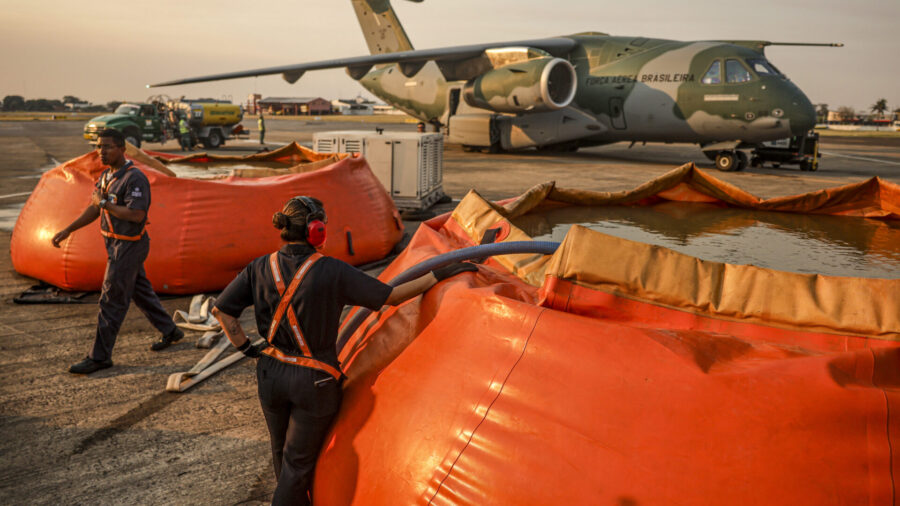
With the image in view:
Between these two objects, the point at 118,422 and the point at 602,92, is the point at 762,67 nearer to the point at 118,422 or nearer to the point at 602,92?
the point at 602,92

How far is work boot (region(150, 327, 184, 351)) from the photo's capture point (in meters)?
5.41

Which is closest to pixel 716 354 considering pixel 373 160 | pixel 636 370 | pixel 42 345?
pixel 636 370

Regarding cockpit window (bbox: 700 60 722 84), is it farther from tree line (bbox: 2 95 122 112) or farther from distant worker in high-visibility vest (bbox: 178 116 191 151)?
tree line (bbox: 2 95 122 112)

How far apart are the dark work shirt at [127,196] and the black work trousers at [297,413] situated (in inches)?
108

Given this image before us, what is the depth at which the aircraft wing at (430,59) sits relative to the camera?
69.1 feet

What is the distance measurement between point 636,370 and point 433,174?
34.8 ft

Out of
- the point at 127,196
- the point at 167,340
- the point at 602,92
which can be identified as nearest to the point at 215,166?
the point at 167,340

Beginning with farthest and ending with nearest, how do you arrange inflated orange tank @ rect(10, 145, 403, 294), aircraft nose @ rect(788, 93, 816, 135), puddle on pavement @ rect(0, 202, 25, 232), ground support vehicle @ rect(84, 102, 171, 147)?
ground support vehicle @ rect(84, 102, 171, 147), aircraft nose @ rect(788, 93, 816, 135), puddle on pavement @ rect(0, 202, 25, 232), inflated orange tank @ rect(10, 145, 403, 294)

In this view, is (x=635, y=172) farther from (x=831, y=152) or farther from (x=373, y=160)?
(x=831, y=152)

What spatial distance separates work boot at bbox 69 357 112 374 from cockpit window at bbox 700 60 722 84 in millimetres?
17450

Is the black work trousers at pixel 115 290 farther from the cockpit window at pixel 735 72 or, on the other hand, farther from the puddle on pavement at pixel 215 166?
the cockpit window at pixel 735 72

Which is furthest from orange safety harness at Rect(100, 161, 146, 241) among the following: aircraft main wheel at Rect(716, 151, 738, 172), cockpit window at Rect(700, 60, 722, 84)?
aircraft main wheel at Rect(716, 151, 738, 172)

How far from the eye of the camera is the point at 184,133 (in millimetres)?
27359

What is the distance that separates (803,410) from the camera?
2107 millimetres
